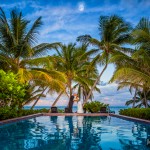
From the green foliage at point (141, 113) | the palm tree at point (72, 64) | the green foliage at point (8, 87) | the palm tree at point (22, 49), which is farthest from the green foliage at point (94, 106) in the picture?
the green foliage at point (8, 87)

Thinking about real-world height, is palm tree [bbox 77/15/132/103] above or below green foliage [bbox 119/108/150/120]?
above

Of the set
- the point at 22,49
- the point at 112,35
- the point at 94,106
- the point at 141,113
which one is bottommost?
the point at 141,113

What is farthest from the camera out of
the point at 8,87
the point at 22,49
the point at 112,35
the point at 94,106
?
the point at 94,106

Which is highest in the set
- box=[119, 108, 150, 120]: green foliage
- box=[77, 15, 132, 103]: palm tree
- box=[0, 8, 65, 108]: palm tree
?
box=[77, 15, 132, 103]: palm tree

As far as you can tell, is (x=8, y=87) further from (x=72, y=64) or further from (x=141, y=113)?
(x=72, y=64)

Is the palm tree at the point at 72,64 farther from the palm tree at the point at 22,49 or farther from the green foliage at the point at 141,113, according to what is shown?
the green foliage at the point at 141,113

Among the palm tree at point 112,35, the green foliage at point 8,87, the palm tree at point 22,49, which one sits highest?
the palm tree at point 112,35

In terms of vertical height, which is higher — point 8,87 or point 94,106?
point 8,87

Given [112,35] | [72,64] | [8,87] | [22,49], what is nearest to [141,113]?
[8,87]

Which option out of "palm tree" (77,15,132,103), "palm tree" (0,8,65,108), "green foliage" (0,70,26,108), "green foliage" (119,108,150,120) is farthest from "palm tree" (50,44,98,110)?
"green foliage" (0,70,26,108)

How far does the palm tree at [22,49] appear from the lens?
15602mm

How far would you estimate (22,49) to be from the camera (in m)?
15.8

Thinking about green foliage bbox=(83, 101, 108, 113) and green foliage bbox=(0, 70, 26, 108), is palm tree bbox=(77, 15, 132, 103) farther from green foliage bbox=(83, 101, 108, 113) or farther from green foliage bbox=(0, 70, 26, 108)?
green foliage bbox=(0, 70, 26, 108)

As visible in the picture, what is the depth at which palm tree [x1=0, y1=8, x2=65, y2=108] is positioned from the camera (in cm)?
1560
